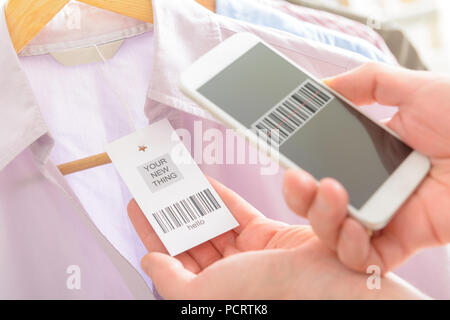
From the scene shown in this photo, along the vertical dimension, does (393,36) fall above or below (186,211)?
above

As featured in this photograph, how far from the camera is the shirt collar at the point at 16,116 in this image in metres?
0.58

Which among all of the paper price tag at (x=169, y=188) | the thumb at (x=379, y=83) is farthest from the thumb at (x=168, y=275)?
the thumb at (x=379, y=83)

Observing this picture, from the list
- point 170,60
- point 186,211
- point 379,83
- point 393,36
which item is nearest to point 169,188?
point 186,211

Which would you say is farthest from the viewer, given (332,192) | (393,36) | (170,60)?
(393,36)

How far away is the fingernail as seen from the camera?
406 millimetres

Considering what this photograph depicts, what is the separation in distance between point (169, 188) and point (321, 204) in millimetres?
245

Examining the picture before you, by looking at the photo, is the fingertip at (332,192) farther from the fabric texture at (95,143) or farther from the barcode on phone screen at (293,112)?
the fabric texture at (95,143)

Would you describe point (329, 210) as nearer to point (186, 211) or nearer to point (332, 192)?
point (332, 192)

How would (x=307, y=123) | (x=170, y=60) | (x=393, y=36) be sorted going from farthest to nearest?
(x=393, y=36)
(x=170, y=60)
(x=307, y=123)

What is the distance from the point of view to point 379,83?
533 millimetres

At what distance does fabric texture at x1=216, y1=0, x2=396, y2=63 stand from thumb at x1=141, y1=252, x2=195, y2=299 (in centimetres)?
37

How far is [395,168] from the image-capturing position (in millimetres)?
489
